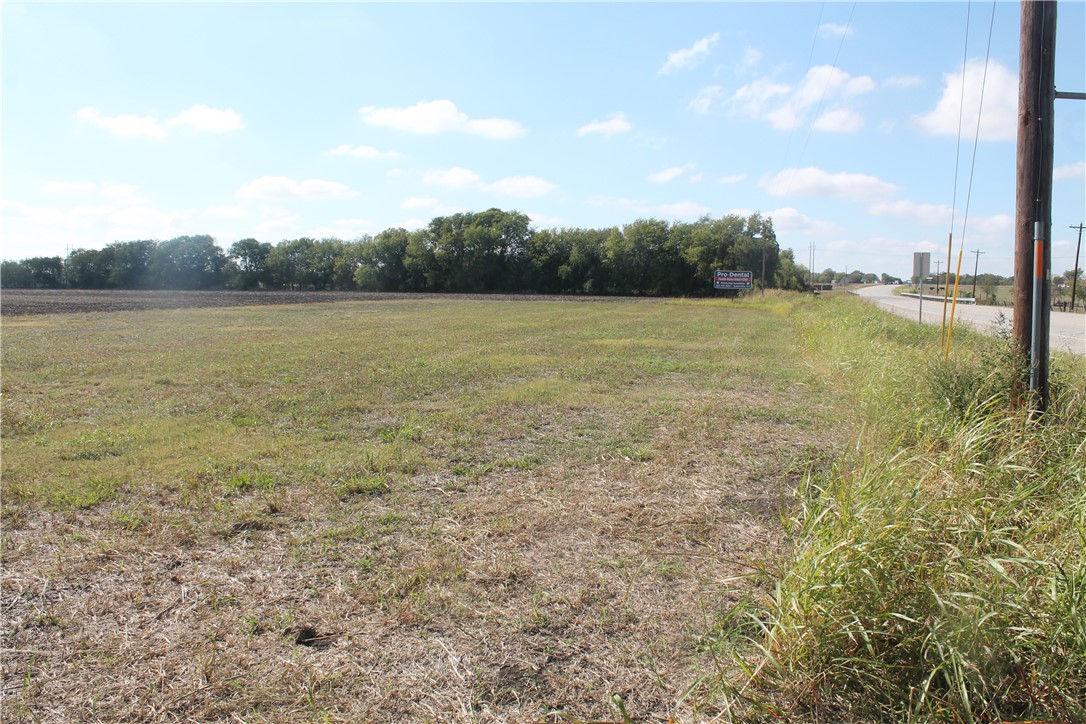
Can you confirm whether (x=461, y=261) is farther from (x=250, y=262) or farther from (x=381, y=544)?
(x=381, y=544)

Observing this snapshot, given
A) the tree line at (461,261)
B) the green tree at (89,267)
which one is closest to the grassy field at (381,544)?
the tree line at (461,261)

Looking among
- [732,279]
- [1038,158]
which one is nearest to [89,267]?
[732,279]

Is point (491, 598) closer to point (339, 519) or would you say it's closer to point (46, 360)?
point (339, 519)

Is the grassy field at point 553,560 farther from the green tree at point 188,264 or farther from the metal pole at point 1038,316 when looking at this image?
the green tree at point 188,264

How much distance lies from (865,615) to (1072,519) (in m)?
1.57

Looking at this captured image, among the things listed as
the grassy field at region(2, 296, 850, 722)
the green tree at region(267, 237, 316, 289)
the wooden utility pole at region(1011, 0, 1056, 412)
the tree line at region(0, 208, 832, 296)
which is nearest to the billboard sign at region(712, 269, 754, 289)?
the tree line at region(0, 208, 832, 296)

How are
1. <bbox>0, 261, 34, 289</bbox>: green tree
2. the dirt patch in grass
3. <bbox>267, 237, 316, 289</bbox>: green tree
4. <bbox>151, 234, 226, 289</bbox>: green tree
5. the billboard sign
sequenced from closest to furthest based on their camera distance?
the dirt patch in grass < the billboard sign < <bbox>0, 261, 34, 289</bbox>: green tree < <bbox>151, 234, 226, 289</bbox>: green tree < <bbox>267, 237, 316, 289</bbox>: green tree

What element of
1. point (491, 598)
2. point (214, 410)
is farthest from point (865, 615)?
point (214, 410)

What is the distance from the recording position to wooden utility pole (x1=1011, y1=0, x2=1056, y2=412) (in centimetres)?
589

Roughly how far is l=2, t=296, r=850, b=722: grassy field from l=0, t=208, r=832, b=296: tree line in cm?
7853

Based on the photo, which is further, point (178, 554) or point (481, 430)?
point (481, 430)

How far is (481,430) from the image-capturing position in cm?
830

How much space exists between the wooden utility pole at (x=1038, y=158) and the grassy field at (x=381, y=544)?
2.09m

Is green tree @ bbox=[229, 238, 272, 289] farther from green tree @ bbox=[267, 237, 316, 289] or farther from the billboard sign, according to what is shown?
the billboard sign
